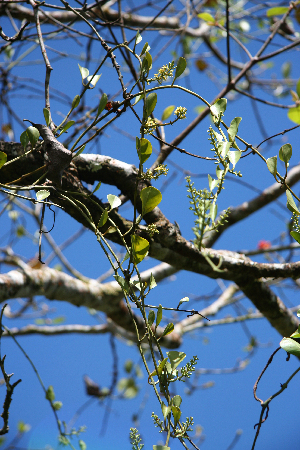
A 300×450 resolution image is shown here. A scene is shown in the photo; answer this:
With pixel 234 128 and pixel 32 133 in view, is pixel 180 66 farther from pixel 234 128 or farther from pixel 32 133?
pixel 32 133

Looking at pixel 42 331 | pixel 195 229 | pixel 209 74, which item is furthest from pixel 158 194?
pixel 209 74

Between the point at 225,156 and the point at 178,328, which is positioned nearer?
the point at 225,156

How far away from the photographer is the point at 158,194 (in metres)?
0.46

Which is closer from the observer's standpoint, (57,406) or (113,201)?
(113,201)

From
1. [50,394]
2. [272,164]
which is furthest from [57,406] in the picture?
[272,164]

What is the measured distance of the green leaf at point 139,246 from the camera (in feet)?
1.47

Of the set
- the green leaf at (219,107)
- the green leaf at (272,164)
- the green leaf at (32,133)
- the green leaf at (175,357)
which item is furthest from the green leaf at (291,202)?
the green leaf at (32,133)

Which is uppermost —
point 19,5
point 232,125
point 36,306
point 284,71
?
point 284,71

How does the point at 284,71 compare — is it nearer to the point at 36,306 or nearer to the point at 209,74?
the point at 209,74

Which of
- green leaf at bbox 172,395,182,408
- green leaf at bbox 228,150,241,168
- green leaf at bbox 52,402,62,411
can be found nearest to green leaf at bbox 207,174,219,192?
green leaf at bbox 228,150,241,168

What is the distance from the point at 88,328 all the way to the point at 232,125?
1454mm

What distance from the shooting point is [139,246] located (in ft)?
1.49

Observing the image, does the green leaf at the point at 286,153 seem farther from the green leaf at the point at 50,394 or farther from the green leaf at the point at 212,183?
the green leaf at the point at 50,394

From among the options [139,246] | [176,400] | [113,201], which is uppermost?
[113,201]
